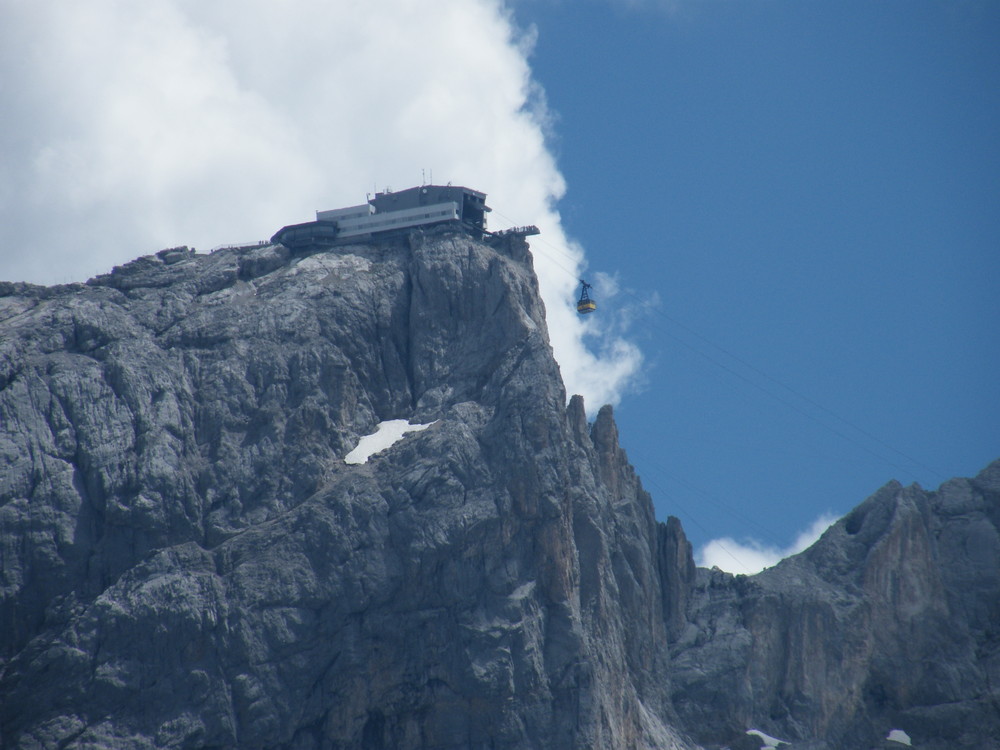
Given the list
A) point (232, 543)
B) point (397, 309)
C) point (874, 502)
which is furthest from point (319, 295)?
point (874, 502)

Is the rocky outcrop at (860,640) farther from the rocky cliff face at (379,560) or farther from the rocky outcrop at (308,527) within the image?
the rocky outcrop at (308,527)

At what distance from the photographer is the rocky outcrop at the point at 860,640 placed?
393 ft

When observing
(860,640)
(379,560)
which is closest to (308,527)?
(379,560)

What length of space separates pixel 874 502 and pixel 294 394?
48.7 metres

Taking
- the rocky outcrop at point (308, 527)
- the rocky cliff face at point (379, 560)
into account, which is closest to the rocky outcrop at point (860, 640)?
the rocky cliff face at point (379, 560)

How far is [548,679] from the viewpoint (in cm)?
10362

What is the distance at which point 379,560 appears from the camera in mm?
105188

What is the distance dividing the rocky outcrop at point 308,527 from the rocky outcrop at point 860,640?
5891 millimetres

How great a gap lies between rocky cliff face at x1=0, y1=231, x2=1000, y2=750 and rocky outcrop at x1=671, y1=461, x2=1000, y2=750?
0.23 metres

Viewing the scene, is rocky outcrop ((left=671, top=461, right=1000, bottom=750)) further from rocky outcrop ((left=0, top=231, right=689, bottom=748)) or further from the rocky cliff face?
rocky outcrop ((left=0, top=231, right=689, bottom=748))

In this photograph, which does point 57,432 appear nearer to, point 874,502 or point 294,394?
point 294,394

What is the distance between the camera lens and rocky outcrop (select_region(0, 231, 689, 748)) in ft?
330

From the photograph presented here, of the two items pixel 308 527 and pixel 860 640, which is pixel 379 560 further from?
pixel 860 640

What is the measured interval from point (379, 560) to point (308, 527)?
501 cm
